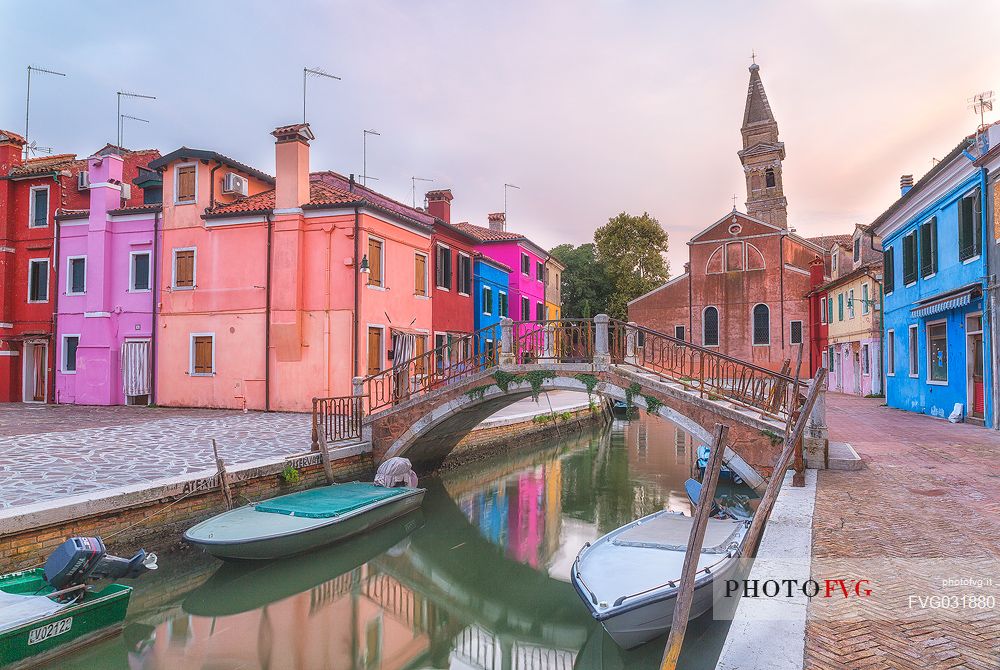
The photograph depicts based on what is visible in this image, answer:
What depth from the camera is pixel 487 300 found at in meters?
26.7

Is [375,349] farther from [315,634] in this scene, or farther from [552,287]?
[552,287]

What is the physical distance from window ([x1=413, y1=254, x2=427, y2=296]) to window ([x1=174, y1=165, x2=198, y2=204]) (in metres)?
7.13

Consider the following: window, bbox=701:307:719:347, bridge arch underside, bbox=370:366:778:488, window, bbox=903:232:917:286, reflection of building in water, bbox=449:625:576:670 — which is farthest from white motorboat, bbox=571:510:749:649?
A: window, bbox=701:307:719:347

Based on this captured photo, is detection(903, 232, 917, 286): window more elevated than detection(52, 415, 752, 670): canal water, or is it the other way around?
detection(903, 232, 917, 286): window

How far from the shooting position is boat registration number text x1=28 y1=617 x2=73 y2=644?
18.6ft

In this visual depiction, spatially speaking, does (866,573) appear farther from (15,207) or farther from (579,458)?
(15,207)

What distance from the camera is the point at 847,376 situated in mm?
28469

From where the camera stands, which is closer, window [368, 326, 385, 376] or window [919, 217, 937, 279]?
window [919, 217, 937, 279]

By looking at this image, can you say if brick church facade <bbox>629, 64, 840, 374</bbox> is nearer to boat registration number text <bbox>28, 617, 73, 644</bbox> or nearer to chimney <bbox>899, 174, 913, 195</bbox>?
chimney <bbox>899, 174, 913, 195</bbox>

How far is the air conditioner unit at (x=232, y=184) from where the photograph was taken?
1984cm

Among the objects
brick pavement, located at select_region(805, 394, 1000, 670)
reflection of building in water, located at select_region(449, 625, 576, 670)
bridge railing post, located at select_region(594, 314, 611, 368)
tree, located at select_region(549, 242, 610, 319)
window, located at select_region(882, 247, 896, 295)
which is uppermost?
tree, located at select_region(549, 242, 610, 319)

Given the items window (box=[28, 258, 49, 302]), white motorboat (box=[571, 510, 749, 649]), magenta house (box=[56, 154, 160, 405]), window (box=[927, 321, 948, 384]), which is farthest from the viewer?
window (box=[28, 258, 49, 302])

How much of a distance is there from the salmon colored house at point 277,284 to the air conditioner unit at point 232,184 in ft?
0.14

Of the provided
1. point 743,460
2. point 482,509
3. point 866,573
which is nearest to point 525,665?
point 866,573
